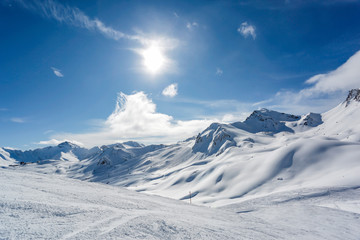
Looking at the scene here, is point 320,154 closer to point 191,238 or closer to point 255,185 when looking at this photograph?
point 255,185

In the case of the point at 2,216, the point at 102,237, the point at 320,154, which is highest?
the point at 320,154

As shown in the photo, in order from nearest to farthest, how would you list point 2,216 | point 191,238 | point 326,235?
point 2,216, point 191,238, point 326,235

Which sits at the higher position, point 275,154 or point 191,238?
point 275,154

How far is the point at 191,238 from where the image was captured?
7.61 metres

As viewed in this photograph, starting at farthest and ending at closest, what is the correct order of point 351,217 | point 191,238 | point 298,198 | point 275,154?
point 275,154 → point 298,198 → point 351,217 → point 191,238

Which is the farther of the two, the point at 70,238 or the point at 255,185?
the point at 255,185

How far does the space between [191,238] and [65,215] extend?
5601 mm

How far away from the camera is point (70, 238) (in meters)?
5.98

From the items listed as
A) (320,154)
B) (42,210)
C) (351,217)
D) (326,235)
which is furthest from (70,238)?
(320,154)

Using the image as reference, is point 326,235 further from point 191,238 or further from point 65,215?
point 65,215

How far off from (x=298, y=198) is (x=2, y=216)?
1211 inches

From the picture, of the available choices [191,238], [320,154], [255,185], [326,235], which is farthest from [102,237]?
[320,154]

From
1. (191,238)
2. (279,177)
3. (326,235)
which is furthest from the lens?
(279,177)

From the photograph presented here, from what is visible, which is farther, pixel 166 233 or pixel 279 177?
pixel 279 177
